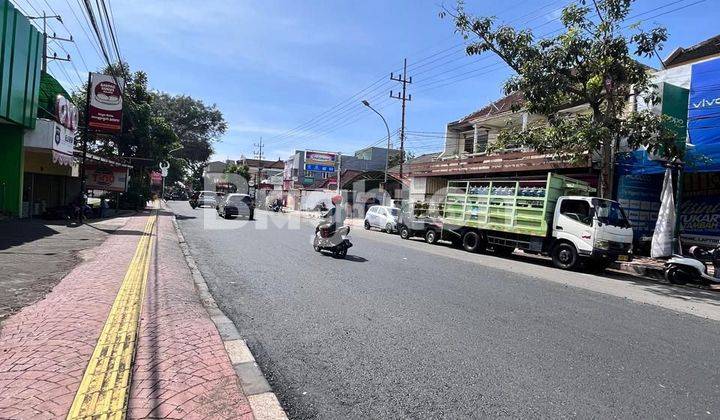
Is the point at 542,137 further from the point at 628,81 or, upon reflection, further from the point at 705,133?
the point at 705,133

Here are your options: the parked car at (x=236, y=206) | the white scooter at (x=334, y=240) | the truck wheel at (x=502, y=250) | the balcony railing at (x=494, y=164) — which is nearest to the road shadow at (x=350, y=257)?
the white scooter at (x=334, y=240)

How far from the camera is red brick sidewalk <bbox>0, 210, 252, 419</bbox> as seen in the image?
140 inches

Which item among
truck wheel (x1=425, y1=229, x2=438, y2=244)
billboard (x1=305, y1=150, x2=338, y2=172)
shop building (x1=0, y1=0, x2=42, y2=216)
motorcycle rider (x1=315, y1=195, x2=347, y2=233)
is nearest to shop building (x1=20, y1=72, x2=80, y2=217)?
shop building (x1=0, y1=0, x2=42, y2=216)

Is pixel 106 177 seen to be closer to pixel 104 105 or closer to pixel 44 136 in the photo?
pixel 104 105

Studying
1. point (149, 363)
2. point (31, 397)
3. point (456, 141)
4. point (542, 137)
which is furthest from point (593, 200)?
point (456, 141)

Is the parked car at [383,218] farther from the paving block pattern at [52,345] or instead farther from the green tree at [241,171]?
the green tree at [241,171]

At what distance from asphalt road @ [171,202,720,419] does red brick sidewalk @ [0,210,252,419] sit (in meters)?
0.52

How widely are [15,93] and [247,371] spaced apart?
16901 mm

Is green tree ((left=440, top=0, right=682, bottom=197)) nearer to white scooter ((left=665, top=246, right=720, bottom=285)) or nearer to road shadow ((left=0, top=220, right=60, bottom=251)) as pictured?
white scooter ((left=665, top=246, right=720, bottom=285))

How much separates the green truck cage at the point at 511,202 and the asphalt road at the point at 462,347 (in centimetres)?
565

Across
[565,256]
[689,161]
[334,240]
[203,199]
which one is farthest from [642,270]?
[203,199]

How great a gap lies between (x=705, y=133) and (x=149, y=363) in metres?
16.9

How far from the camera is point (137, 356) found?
15.1 feet

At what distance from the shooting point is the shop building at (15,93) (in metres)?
15.4
